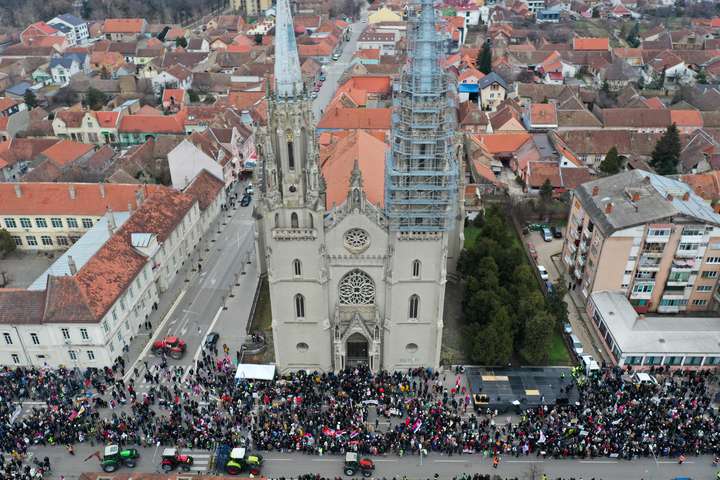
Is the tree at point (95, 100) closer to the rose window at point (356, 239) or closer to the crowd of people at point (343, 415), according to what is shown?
the crowd of people at point (343, 415)

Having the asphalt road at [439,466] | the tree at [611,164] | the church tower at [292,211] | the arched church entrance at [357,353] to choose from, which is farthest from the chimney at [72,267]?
the tree at [611,164]

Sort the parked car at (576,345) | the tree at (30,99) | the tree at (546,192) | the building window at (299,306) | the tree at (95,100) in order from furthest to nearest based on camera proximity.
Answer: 1. the tree at (30,99)
2. the tree at (95,100)
3. the tree at (546,192)
4. the parked car at (576,345)
5. the building window at (299,306)

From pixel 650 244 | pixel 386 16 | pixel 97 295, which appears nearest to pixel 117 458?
pixel 97 295

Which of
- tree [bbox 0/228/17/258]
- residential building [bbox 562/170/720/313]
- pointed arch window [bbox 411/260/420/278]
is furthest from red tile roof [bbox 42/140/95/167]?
residential building [bbox 562/170/720/313]

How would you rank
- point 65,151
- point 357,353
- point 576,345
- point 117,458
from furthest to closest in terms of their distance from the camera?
point 65,151
point 576,345
point 357,353
point 117,458

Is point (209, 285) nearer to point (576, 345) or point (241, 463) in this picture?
point (241, 463)

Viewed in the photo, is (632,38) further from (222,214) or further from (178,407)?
(178,407)

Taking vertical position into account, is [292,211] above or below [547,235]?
above
